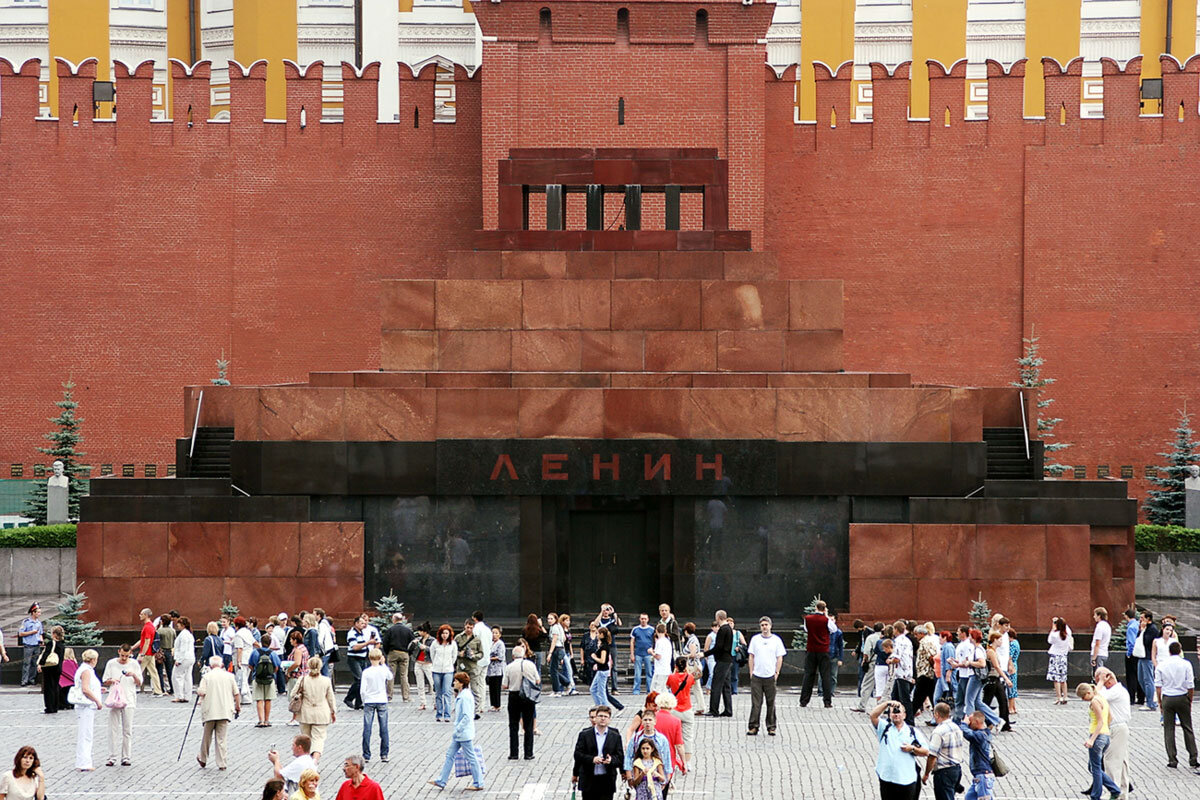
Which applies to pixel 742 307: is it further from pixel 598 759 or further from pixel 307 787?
pixel 307 787

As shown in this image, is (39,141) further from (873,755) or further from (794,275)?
(873,755)

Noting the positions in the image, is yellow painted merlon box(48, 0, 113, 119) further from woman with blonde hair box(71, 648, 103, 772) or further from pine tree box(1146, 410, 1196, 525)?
woman with blonde hair box(71, 648, 103, 772)

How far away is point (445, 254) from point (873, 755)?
67.9ft

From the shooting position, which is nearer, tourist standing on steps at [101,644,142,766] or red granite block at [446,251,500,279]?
tourist standing on steps at [101,644,142,766]

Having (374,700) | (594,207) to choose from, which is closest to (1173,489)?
(594,207)

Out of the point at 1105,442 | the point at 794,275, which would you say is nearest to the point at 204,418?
the point at 794,275

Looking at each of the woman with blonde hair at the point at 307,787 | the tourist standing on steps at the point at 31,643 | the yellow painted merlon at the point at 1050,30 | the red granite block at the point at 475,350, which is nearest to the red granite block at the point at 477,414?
the red granite block at the point at 475,350

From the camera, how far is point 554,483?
2278cm

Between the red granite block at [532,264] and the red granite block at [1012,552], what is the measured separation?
7.39 metres

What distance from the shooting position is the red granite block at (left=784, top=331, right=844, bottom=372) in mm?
24203

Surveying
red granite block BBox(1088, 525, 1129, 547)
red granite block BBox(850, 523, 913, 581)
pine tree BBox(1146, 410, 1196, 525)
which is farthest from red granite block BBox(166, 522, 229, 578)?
pine tree BBox(1146, 410, 1196, 525)

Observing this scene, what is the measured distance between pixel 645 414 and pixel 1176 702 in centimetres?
951

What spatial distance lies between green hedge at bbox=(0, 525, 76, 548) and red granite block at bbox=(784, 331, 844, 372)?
43.3 feet

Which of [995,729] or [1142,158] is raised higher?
[1142,158]
